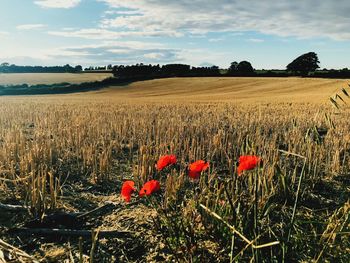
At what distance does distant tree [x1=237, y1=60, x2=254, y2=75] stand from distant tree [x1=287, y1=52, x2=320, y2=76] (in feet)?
18.2

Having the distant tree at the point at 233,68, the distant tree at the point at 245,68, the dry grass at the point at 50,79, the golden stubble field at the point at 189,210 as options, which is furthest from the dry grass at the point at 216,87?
the golden stubble field at the point at 189,210

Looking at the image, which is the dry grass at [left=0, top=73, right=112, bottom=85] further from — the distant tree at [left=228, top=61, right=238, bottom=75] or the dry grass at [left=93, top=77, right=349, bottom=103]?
the distant tree at [left=228, top=61, right=238, bottom=75]

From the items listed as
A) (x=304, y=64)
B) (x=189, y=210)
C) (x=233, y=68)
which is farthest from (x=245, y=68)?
(x=189, y=210)

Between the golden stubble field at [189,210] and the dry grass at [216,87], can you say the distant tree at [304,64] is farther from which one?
the golden stubble field at [189,210]

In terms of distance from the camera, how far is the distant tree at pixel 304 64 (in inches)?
2023

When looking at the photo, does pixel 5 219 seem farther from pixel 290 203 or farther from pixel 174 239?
pixel 290 203

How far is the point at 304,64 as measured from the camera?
169 ft

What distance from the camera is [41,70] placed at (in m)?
78.8

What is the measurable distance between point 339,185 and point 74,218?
3.25m

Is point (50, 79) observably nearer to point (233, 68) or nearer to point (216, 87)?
point (233, 68)

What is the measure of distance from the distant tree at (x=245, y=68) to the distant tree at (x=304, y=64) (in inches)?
218

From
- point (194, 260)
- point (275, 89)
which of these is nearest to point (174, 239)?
point (194, 260)

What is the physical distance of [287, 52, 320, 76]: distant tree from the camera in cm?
5138

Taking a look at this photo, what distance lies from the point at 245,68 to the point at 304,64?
851 cm
